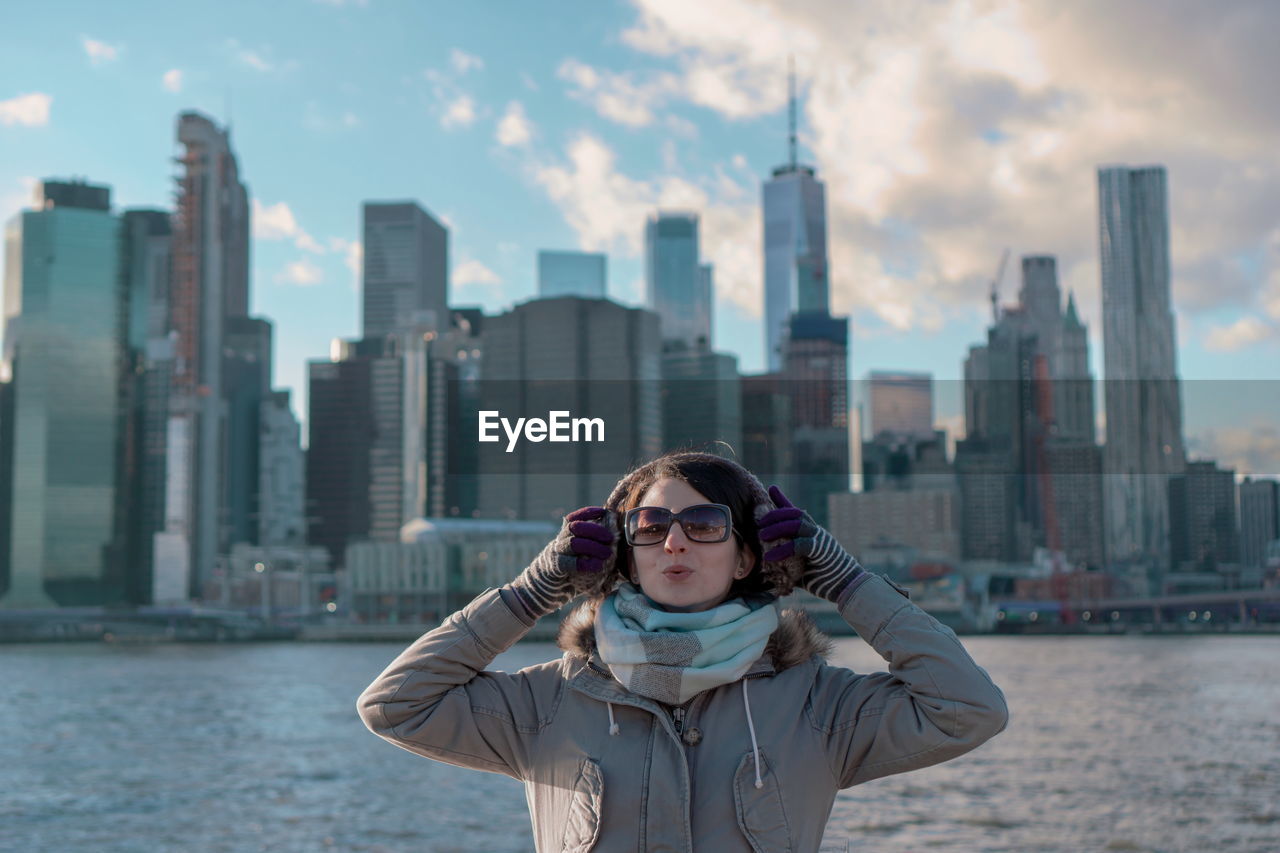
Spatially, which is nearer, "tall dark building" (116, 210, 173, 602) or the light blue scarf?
the light blue scarf

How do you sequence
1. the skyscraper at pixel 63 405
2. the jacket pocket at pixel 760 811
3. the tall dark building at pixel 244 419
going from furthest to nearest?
the tall dark building at pixel 244 419, the skyscraper at pixel 63 405, the jacket pocket at pixel 760 811

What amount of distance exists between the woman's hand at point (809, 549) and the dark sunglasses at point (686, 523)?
0.23 feet

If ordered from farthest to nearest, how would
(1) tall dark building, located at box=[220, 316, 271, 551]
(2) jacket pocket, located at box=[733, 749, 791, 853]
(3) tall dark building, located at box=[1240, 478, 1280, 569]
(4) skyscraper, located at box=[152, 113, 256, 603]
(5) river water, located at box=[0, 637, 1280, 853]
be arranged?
1. (1) tall dark building, located at box=[220, 316, 271, 551]
2. (4) skyscraper, located at box=[152, 113, 256, 603]
3. (3) tall dark building, located at box=[1240, 478, 1280, 569]
4. (5) river water, located at box=[0, 637, 1280, 853]
5. (2) jacket pocket, located at box=[733, 749, 791, 853]

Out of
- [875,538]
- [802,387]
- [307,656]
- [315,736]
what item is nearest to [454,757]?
[315,736]

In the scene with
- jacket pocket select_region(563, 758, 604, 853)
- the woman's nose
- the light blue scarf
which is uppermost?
the woman's nose

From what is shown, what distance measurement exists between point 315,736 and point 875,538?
94191 millimetres

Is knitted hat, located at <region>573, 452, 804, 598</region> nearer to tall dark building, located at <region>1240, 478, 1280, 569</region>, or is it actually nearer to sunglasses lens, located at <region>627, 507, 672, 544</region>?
sunglasses lens, located at <region>627, 507, 672, 544</region>

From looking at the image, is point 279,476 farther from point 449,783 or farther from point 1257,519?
point 449,783

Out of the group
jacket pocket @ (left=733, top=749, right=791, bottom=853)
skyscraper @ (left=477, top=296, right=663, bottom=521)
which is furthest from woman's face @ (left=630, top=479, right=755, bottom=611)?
skyscraper @ (left=477, top=296, right=663, bottom=521)

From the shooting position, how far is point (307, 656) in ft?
217

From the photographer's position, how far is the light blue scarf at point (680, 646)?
85.0 inches

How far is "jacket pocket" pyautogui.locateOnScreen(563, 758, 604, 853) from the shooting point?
2170mm

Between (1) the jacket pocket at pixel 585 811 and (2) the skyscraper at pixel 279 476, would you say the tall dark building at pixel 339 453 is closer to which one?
(2) the skyscraper at pixel 279 476

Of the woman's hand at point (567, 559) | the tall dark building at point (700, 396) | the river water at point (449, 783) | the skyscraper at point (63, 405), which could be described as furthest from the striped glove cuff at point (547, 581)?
the skyscraper at point (63, 405)
